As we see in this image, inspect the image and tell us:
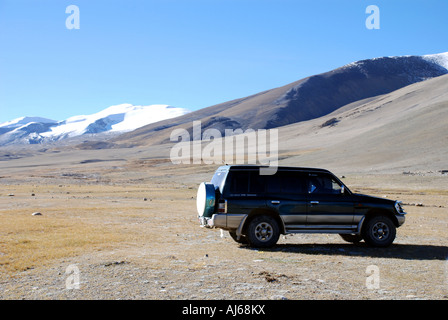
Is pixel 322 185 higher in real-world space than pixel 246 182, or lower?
lower

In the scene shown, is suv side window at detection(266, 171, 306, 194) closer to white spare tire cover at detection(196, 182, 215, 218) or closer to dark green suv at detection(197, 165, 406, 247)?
dark green suv at detection(197, 165, 406, 247)

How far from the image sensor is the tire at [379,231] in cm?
1320

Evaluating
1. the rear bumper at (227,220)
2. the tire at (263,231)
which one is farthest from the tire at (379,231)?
the rear bumper at (227,220)

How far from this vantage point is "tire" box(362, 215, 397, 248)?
13203mm

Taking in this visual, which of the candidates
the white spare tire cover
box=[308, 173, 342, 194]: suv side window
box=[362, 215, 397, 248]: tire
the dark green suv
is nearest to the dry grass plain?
box=[362, 215, 397, 248]: tire

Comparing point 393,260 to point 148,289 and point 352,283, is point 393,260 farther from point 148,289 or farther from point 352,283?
→ point 148,289

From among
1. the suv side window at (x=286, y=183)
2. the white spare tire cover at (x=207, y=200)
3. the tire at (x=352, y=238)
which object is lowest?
the tire at (x=352, y=238)

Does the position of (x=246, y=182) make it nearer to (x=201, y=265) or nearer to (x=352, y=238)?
(x=201, y=265)

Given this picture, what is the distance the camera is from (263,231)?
12.8m

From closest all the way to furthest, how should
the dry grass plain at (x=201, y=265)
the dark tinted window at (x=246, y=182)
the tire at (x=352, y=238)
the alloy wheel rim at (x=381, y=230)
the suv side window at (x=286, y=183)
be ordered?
the dry grass plain at (x=201, y=265), the dark tinted window at (x=246, y=182), the suv side window at (x=286, y=183), the alloy wheel rim at (x=381, y=230), the tire at (x=352, y=238)

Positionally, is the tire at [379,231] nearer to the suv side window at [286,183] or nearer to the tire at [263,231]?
the suv side window at [286,183]

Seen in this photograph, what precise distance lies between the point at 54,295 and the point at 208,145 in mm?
185014

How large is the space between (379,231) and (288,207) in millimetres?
2878

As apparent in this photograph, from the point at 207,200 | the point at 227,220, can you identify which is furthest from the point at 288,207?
the point at 207,200
